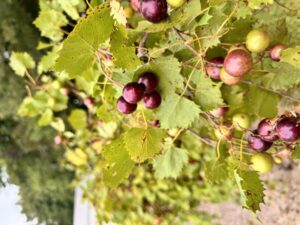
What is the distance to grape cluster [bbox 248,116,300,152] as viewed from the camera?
2.05 feet

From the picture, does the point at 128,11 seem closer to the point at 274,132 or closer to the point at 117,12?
the point at 117,12

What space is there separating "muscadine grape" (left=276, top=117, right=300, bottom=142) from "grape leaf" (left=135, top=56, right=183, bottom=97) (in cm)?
16

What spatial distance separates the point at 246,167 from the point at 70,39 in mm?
361

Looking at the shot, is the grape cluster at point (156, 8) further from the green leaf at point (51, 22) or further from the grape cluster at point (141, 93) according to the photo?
the green leaf at point (51, 22)

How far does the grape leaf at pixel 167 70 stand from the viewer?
67cm

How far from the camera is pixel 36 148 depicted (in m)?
2.29

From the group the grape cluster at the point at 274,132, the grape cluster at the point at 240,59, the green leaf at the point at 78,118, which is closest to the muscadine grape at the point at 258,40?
the grape cluster at the point at 240,59

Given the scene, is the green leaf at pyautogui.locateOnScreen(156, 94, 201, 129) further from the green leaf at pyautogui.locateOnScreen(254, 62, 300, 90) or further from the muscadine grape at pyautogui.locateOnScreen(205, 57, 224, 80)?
the green leaf at pyautogui.locateOnScreen(254, 62, 300, 90)

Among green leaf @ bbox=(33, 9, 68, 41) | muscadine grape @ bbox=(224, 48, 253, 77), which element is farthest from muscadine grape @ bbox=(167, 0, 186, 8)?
green leaf @ bbox=(33, 9, 68, 41)

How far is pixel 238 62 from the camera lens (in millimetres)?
637

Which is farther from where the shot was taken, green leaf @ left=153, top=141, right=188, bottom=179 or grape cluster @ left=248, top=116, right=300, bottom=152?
green leaf @ left=153, top=141, right=188, bottom=179

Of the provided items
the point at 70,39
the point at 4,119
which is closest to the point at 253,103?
the point at 70,39

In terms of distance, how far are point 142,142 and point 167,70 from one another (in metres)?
0.12

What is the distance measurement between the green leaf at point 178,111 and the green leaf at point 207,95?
35 mm
